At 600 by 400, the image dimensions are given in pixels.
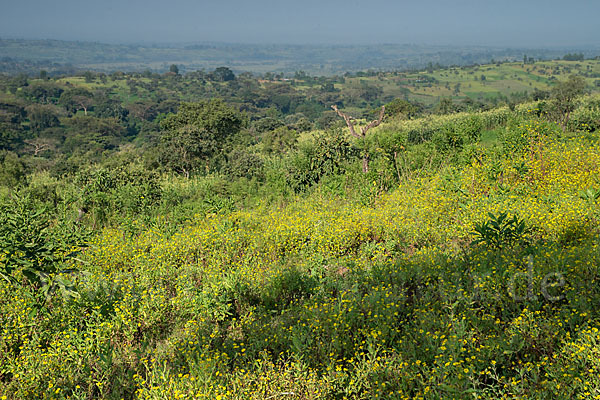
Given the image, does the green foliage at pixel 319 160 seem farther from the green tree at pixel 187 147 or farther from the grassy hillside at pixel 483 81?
the grassy hillside at pixel 483 81

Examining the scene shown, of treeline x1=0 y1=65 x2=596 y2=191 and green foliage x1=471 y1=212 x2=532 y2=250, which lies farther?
treeline x1=0 y1=65 x2=596 y2=191

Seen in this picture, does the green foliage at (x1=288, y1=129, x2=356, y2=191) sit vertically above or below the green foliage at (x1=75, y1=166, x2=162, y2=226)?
above

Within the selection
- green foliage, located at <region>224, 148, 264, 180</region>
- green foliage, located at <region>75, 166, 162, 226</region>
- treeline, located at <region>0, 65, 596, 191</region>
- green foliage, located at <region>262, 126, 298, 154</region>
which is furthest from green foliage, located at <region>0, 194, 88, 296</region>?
green foliage, located at <region>262, 126, 298, 154</region>

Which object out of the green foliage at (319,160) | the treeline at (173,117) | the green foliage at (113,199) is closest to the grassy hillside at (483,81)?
the treeline at (173,117)

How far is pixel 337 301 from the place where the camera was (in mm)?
5059

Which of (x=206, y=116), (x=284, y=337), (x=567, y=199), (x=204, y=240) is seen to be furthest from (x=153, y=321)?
(x=206, y=116)

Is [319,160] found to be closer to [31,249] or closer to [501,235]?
[501,235]

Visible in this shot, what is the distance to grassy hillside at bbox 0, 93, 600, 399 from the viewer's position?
367 centimetres

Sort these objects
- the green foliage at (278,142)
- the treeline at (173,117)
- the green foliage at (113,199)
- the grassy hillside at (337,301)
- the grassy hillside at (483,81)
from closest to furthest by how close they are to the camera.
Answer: the grassy hillside at (337,301) < the green foliage at (113,199) < the treeline at (173,117) < the green foliage at (278,142) < the grassy hillside at (483,81)

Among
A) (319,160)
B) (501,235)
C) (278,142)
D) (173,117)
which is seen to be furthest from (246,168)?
(173,117)

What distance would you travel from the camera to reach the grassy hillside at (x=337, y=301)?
367cm

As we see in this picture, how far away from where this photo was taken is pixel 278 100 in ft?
398

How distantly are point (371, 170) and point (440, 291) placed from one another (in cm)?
689

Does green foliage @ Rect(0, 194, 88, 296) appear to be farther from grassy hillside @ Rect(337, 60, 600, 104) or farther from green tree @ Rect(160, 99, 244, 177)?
grassy hillside @ Rect(337, 60, 600, 104)
